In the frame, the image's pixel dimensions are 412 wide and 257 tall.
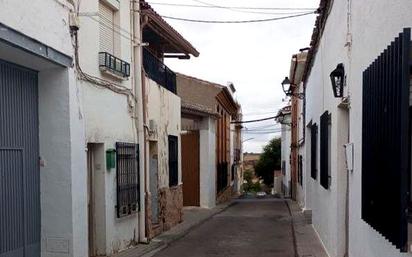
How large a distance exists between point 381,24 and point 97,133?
18.9 ft

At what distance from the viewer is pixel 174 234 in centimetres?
1382

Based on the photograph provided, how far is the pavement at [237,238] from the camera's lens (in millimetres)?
11055

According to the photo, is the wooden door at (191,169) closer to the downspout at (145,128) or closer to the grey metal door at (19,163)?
the downspout at (145,128)

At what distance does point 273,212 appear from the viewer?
2119 centimetres

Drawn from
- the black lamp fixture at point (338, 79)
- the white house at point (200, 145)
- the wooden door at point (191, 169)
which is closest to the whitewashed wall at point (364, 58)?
the black lamp fixture at point (338, 79)

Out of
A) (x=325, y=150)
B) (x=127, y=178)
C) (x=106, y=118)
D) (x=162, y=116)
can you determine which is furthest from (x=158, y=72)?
(x=325, y=150)

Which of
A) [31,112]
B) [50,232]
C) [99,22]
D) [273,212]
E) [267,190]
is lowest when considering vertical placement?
[267,190]

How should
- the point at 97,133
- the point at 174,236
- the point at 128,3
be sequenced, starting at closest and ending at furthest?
the point at 97,133 < the point at 128,3 < the point at 174,236

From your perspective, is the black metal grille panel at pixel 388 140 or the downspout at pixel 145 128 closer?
the black metal grille panel at pixel 388 140

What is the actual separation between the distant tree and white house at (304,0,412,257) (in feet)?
149

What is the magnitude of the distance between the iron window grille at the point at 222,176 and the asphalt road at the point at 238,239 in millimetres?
7227

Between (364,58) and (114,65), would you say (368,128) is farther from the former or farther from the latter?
(114,65)

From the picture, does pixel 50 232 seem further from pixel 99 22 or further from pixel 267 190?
pixel 267 190

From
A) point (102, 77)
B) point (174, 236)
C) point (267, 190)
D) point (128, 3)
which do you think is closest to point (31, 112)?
point (102, 77)
